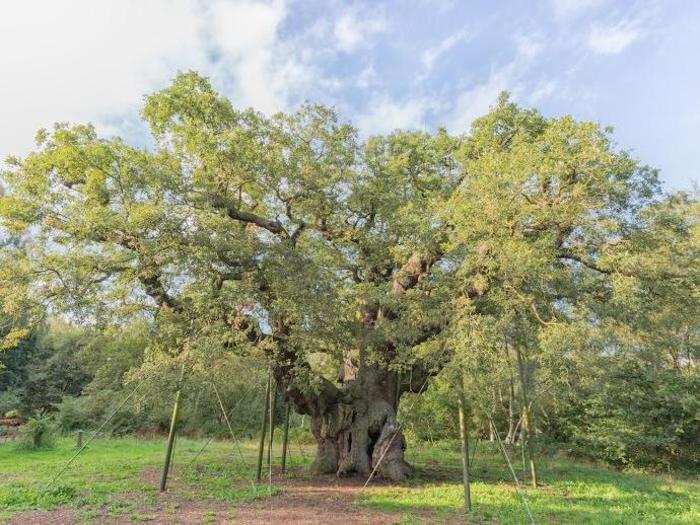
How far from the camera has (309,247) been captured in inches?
496

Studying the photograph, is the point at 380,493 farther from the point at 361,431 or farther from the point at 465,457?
the point at 361,431

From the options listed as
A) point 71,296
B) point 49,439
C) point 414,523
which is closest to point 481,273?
point 414,523

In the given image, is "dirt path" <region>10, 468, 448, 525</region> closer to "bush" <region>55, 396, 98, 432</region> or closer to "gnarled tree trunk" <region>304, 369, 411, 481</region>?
"gnarled tree trunk" <region>304, 369, 411, 481</region>

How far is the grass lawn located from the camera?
321 inches

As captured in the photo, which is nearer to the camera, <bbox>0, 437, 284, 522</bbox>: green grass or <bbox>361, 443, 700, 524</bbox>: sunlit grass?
<bbox>361, 443, 700, 524</bbox>: sunlit grass

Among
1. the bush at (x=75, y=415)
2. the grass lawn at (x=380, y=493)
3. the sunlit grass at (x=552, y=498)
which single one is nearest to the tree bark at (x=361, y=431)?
the grass lawn at (x=380, y=493)

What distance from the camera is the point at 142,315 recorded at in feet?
35.8

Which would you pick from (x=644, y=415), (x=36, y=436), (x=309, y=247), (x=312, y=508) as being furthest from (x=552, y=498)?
(x=36, y=436)

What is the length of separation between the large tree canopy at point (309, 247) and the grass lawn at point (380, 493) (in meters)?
2.32

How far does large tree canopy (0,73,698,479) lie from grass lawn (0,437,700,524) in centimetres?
232

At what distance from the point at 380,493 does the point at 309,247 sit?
5939 millimetres

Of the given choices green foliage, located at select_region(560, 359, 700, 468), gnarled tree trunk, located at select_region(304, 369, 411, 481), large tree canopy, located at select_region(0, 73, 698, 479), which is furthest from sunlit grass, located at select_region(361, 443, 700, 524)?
green foliage, located at select_region(560, 359, 700, 468)

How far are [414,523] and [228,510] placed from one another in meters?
3.06

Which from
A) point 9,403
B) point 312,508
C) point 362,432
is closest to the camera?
point 312,508
